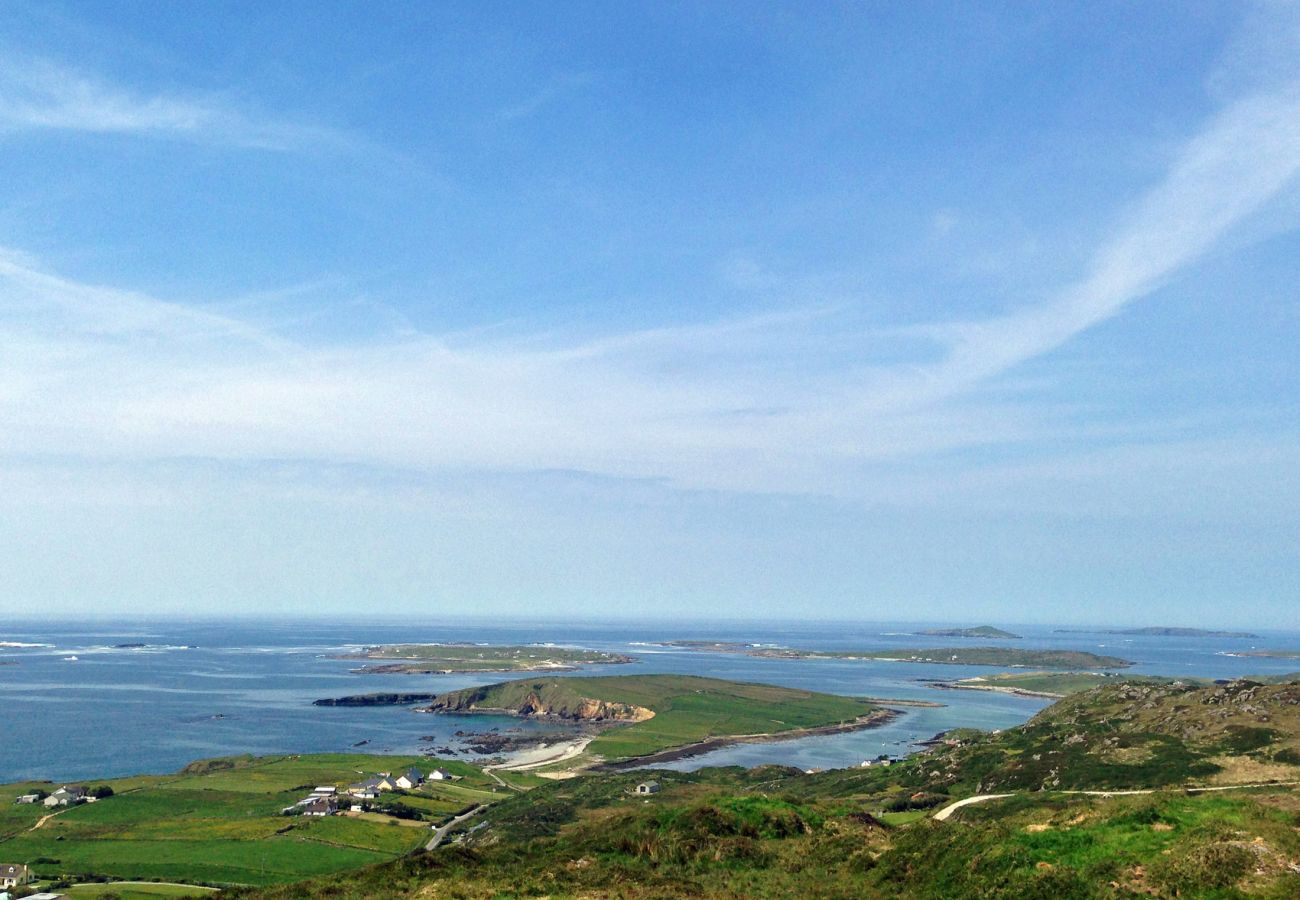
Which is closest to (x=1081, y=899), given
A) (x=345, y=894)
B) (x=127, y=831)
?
(x=345, y=894)

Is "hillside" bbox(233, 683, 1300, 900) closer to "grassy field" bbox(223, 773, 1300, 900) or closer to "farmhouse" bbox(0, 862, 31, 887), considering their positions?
"grassy field" bbox(223, 773, 1300, 900)

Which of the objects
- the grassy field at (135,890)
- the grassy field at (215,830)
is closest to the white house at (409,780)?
the grassy field at (215,830)

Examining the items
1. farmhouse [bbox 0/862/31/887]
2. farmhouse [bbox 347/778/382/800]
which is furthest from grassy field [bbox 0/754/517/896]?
farmhouse [bbox 0/862/31/887]

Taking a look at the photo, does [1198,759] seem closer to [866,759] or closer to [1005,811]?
[1005,811]

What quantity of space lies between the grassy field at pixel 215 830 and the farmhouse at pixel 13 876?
5819mm

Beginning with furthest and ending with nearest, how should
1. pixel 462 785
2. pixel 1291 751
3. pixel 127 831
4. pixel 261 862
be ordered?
pixel 462 785 < pixel 127 831 < pixel 261 862 < pixel 1291 751

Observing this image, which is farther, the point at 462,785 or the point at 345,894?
the point at 462,785

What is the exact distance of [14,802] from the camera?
Answer: 10894 centimetres

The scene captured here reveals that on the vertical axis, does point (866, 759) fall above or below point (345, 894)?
below

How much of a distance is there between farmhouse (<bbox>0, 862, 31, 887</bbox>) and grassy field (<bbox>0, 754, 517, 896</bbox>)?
229 inches

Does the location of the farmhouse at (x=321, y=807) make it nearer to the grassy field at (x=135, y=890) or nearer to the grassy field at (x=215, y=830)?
the grassy field at (x=215, y=830)

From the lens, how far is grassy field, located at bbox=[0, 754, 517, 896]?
83000mm

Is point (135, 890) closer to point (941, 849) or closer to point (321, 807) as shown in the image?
point (321, 807)

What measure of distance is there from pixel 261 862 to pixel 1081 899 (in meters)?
78.0
